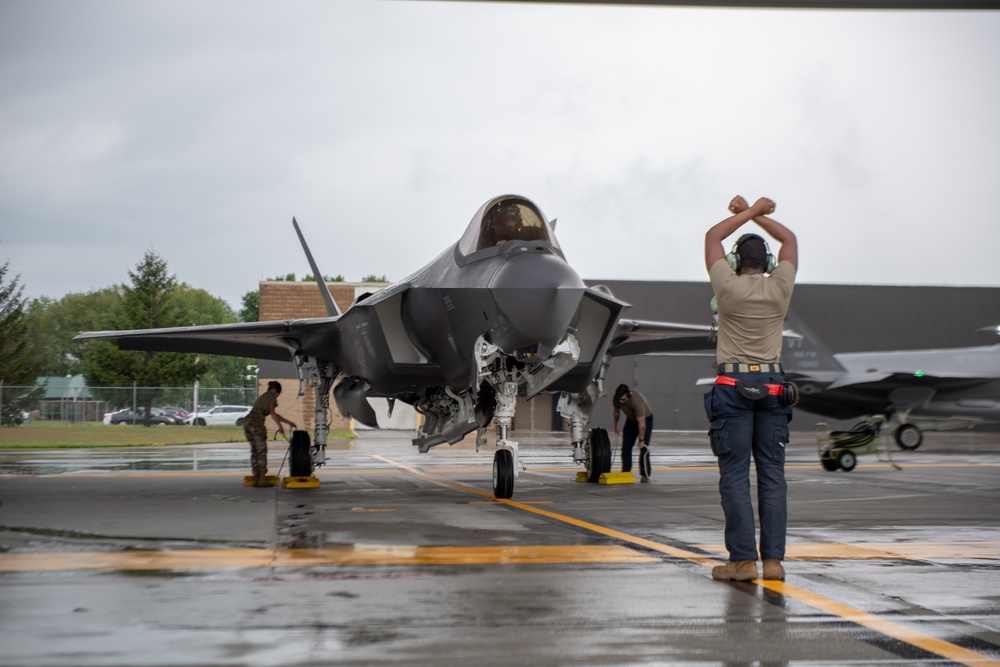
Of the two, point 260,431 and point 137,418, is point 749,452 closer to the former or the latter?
point 260,431

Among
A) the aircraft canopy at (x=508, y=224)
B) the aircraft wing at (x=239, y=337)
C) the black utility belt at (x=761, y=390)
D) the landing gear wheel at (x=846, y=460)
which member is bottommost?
the landing gear wheel at (x=846, y=460)

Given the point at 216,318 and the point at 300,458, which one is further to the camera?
the point at 216,318

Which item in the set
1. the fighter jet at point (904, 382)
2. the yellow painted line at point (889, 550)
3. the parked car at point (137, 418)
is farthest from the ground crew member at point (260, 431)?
the parked car at point (137, 418)

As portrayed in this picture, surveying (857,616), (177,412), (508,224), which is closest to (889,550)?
(857,616)

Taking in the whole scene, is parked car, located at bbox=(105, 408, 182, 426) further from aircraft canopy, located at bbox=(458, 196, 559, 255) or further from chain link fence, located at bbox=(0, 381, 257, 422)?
aircraft canopy, located at bbox=(458, 196, 559, 255)

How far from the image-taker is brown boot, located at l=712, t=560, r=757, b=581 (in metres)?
5.49

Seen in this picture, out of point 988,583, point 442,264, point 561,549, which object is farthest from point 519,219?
point 988,583

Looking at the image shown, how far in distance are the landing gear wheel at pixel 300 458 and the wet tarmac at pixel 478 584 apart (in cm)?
256

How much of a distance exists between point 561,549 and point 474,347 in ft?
13.7

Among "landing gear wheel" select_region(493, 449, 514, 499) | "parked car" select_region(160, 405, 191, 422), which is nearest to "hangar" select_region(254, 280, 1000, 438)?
"parked car" select_region(160, 405, 191, 422)

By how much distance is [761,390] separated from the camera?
5.66 meters

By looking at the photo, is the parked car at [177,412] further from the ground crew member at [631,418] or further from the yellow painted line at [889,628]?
the yellow painted line at [889,628]

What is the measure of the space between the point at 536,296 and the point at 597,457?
19.0 feet

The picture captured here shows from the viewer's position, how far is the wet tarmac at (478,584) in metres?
3.87
